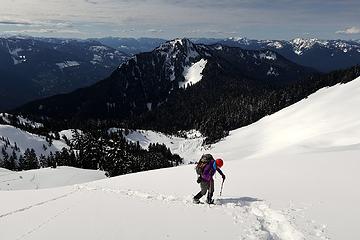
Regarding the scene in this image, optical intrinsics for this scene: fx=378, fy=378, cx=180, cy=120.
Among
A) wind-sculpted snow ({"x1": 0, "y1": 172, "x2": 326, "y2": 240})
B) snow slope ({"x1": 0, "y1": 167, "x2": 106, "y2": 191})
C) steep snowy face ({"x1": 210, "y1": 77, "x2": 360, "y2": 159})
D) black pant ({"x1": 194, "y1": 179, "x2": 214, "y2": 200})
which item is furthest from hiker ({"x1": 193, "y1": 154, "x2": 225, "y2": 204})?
steep snowy face ({"x1": 210, "y1": 77, "x2": 360, "y2": 159})

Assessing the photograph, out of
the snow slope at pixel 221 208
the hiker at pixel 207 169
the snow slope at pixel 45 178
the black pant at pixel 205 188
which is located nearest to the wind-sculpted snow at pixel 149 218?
the snow slope at pixel 221 208

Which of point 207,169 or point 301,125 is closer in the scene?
point 207,169

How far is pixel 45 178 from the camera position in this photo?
72.8m

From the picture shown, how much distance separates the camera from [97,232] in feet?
41.2

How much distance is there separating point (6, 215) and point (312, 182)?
1534 cm

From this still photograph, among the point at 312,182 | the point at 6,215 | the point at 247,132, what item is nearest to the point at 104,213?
the point at 6,215

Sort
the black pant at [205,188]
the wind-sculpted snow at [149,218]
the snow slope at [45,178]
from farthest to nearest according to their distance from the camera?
the snow slope at [45,178] → the black pant at [205,188] → the wind-sculpted snow at [149,218]

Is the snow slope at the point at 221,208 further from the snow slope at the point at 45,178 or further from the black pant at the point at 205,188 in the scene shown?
the snow slope at the point at 45,178

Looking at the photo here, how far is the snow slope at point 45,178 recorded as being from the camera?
67750 millimetres

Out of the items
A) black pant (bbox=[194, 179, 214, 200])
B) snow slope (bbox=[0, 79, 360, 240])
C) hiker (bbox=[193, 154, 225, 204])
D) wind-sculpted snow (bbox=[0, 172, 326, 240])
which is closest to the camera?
wind-sculpted snow (bbox=[0, 172, 326, 240])

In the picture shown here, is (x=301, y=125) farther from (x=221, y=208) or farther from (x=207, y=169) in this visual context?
(x=221, y=208)

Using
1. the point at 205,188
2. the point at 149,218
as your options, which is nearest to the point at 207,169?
the point at 205,188

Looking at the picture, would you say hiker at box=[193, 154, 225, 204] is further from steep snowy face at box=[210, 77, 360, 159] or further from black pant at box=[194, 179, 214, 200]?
steep snowy face at box=[210, 77, 360, 159]

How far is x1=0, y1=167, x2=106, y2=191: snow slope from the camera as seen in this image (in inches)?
2667
